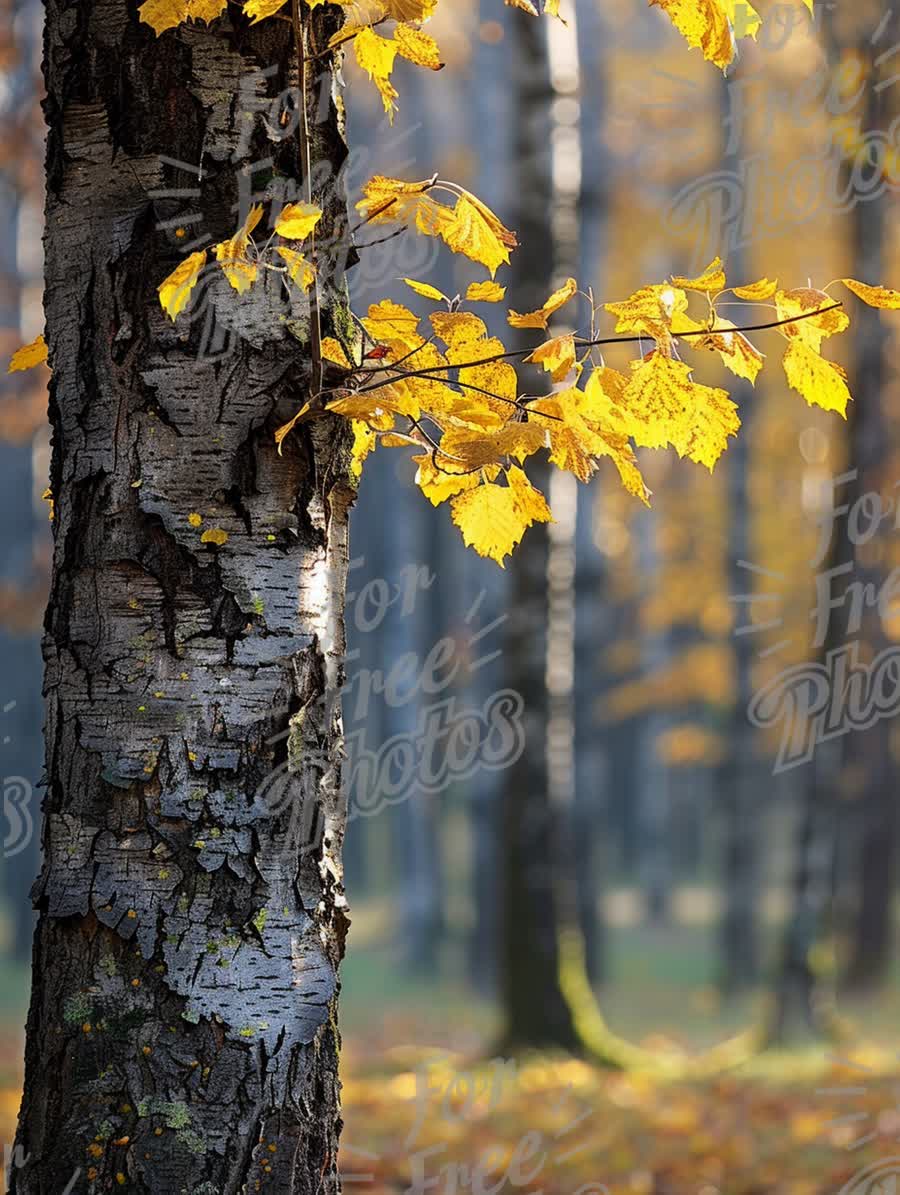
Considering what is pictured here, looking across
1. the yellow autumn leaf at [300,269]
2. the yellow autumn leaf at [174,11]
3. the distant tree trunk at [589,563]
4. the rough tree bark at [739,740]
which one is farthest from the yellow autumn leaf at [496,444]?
the rough tree bark at [739,740]

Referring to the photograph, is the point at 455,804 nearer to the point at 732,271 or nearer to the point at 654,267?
the point at 654,267

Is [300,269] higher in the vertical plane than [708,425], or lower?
higher

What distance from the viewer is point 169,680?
1.70m

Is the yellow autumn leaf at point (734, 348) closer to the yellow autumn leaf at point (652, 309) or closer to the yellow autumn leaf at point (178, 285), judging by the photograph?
the yellow autumn leaf at point (652, 309)

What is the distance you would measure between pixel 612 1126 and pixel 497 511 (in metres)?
3.55

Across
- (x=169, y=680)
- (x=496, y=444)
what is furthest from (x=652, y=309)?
(x=169, y=680)

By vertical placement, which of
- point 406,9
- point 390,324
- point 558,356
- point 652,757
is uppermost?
point 406,9

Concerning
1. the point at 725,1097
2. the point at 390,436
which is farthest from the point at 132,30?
the point at 725,1097

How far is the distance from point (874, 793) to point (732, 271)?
569 cm

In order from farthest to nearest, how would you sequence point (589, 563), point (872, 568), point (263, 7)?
point (589, 563) < point (872, 568) < point (263, 7)

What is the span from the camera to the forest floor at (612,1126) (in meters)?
4.03

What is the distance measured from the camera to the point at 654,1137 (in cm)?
453

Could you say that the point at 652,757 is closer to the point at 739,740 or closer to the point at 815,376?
the point at 739,740

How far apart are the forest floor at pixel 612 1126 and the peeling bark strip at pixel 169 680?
1.91 m
